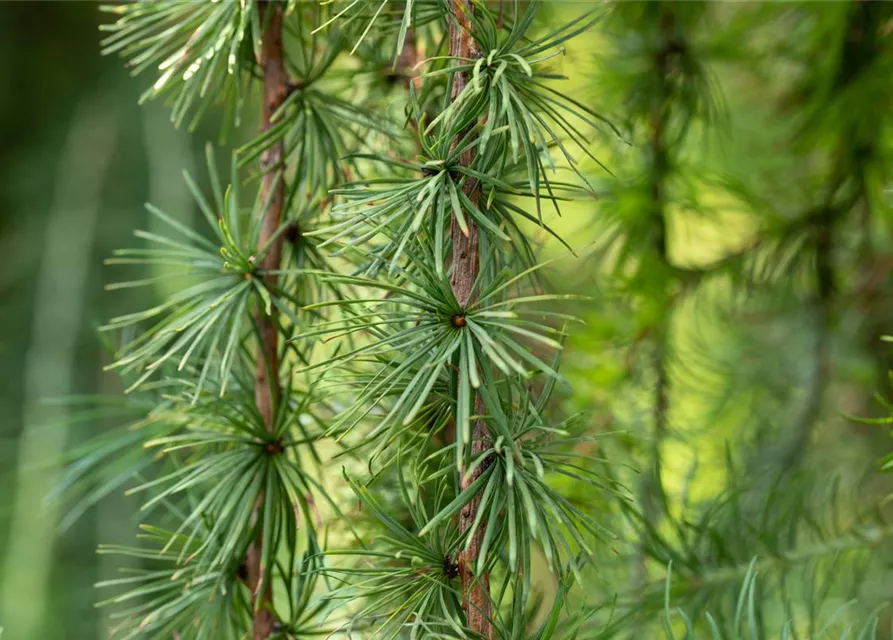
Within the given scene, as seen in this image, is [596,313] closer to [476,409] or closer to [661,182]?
[661,182]

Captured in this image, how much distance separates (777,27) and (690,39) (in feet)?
0.60

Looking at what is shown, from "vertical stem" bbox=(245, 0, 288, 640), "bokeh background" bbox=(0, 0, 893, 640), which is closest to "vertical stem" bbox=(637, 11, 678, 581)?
"bokeh background" bbox=(0, 0, 893, 640)

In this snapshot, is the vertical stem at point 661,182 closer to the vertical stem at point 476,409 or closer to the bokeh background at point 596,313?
the bokeh background at point 596,313

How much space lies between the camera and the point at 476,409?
0.24 meters

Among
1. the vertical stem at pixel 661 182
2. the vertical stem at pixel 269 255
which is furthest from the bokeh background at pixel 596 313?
the vertical stem at pixel 269 255

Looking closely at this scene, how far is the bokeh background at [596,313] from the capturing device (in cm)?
54

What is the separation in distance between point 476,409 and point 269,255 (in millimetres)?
110

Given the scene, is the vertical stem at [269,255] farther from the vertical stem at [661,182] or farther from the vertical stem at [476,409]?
the vertical stem at [661,182]

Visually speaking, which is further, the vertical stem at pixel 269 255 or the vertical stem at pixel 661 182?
the vertical stem at pixel 661 182

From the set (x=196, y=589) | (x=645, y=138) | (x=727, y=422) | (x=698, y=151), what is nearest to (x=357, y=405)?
(x=196, y=589)

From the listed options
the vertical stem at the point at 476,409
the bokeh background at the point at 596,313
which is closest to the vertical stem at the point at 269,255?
the vertical stem at the point at 476,409

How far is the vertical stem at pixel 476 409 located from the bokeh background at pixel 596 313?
20 cm

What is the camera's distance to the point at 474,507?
0.24 meters

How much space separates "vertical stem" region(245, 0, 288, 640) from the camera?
30 centimetres
